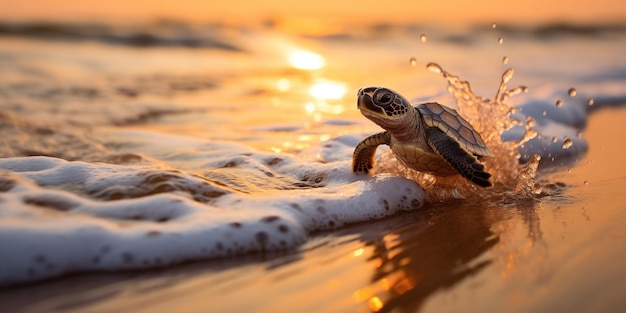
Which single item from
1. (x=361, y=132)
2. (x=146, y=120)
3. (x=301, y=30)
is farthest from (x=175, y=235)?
(x=301, y=30)

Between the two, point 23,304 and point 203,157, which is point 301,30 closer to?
point 203,157

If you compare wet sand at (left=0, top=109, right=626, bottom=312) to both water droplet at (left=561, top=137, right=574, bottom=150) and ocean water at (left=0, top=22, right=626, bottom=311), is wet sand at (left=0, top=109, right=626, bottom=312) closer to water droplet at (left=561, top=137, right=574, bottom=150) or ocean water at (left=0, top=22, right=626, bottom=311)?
ocean water at (left=0, top=22, right=626, bottom=311)

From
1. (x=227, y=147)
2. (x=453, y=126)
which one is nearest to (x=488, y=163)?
(x=453, y=126)

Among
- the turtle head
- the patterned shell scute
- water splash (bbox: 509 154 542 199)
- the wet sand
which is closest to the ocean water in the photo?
water splash (bbox: 509 154 542 199)

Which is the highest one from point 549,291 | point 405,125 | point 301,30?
point 301,30

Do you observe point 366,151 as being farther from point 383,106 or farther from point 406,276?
point 406,276

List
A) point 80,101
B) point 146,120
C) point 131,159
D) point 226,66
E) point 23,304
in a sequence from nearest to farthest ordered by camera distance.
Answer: point 23,304 < point 131,159 < point 146,120 < point 80,101 < point 226,66

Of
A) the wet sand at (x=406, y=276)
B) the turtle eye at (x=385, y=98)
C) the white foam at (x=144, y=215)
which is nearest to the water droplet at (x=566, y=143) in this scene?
the wet sand at (x=406, y=276)
